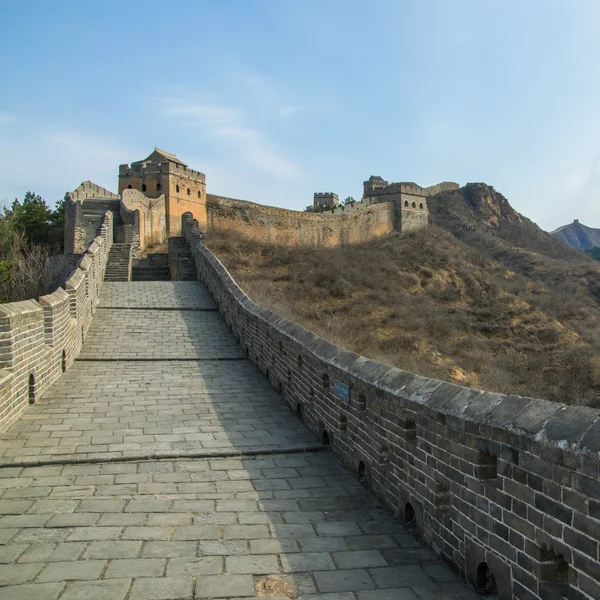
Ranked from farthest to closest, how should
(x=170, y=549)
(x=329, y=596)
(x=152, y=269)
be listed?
(x=152, y=269), (x=170, y=549), (x=329, y=596)

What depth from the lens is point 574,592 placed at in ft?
8.69

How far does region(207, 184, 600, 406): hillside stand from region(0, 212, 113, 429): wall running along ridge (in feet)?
24.2

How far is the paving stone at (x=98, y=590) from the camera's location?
3158 mm

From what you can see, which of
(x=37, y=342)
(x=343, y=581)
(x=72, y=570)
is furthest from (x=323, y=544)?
(x=37, y=342)

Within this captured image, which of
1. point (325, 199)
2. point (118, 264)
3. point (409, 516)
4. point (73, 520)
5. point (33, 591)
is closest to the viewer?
point (33, 591)

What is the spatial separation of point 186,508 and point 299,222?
37.9 metres

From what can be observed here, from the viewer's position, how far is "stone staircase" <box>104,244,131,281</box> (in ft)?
59.8

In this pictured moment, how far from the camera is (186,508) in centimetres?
457

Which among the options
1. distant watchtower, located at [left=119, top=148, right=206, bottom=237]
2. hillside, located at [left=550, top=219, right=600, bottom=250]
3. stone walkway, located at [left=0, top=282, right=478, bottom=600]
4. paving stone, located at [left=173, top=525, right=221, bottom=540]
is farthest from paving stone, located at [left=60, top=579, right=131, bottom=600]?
hillside, located at [left=550, top=219, right=600, bottom=250]

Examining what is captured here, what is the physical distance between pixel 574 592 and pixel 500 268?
40.9m

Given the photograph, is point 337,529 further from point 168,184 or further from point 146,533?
point 168,184

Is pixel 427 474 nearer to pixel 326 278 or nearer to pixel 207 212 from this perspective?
pixel 326 278

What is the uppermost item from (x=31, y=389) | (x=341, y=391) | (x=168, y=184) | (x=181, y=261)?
(x=168, y=184)

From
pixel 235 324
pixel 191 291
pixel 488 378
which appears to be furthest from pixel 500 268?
pixel 235 324
